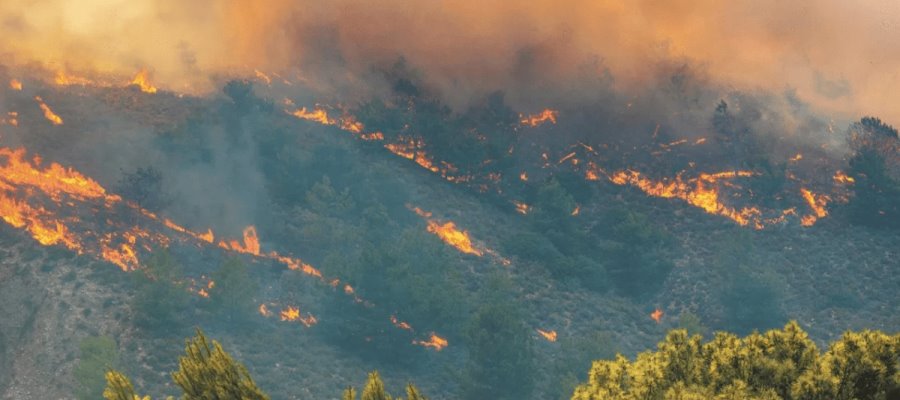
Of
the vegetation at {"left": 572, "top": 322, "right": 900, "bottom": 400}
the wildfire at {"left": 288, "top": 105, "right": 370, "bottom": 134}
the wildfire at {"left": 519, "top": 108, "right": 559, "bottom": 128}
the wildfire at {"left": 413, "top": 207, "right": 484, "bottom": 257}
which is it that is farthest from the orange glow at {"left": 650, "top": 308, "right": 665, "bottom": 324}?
the vegetation at {"left": 572, "top": 322, "right": 900, "bottom": 400}

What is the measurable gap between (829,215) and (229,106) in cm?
7627

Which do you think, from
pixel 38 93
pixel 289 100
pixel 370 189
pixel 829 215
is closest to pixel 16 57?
pixel 38 93

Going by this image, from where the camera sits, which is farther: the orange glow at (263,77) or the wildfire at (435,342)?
the orange glow at (263,77)

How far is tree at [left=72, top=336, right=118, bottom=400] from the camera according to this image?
73.0 meters

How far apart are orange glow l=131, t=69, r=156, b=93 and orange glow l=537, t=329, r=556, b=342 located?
5795 centimetres

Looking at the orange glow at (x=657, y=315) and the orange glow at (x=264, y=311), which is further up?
the orange glow at (x=657, y=315)

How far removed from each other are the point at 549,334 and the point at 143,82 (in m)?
61.4

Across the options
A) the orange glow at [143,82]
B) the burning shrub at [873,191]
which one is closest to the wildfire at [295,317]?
the orange glow at [143,82]

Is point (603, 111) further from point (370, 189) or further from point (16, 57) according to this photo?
point (16, 57)

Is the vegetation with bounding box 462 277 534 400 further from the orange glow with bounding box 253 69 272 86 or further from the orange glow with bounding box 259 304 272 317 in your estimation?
the orange glow with bounding box 253 69 272 86

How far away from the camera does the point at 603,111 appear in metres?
144

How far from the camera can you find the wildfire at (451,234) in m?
116

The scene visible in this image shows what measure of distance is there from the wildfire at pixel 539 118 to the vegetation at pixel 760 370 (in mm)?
109503

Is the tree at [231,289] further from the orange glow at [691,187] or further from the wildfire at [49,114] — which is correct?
the orange glow at [691,187]
